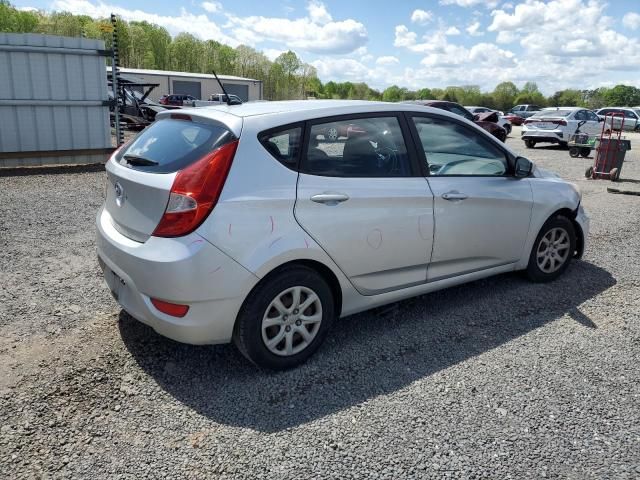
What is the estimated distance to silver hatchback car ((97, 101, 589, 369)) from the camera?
2797 mm

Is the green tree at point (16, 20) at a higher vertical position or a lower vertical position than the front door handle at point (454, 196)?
higher

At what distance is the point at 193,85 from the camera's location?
5000 cm

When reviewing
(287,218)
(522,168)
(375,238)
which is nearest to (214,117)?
(287,218)

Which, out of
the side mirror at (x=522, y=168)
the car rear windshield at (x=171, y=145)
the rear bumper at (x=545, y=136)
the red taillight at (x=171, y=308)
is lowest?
the red taillight at (x=171, y=308)

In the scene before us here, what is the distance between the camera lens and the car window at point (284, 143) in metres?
3.00

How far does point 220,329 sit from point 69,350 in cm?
120

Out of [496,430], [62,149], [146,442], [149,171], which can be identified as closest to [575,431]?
[496,430]

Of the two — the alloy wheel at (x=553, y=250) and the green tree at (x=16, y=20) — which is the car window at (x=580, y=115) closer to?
the alloy wheel at (x=553, y=250)

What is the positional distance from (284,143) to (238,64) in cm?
8458

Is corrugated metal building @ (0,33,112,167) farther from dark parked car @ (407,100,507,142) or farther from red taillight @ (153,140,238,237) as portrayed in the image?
dark parked car @ (407,100,507,142)

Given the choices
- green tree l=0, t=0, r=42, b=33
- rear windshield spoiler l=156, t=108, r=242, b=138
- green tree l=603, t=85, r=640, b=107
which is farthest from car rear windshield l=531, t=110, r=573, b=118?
green tree l=603, t=85, r=640, b=107

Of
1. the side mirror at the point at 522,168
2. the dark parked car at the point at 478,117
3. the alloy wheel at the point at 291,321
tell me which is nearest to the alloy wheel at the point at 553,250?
the side mirror at the point at 522,168

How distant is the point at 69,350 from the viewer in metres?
3.35

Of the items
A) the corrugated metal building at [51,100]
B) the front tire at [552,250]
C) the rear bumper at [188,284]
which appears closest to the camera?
the rear bumper at [188,284]
